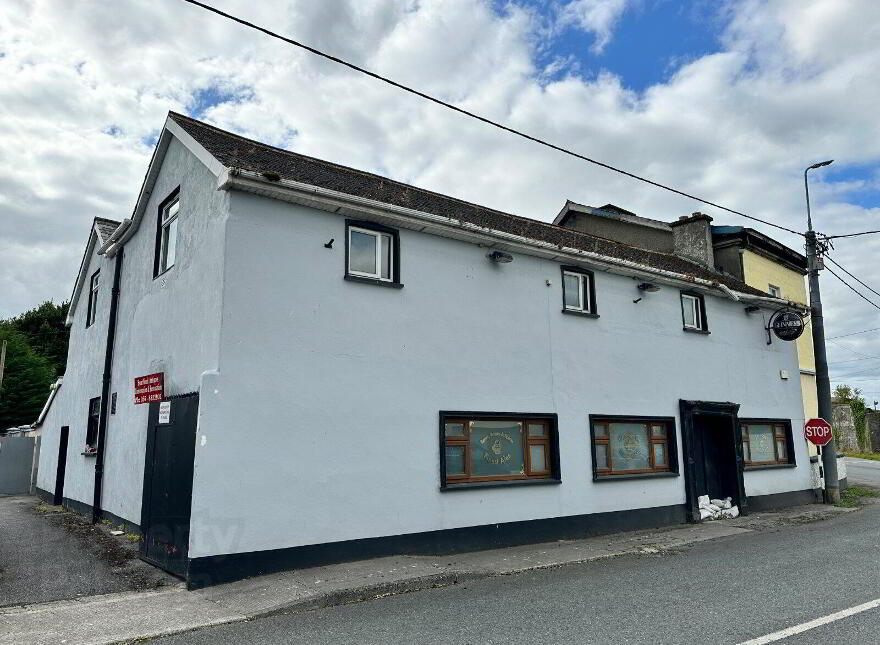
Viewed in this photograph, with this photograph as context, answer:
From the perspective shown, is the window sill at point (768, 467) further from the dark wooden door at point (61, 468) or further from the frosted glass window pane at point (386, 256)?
the dark wooden door at point (61, 468)

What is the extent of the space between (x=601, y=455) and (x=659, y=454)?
1.96 m

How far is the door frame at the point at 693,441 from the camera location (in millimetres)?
13750

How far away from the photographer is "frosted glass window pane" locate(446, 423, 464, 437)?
10477mm

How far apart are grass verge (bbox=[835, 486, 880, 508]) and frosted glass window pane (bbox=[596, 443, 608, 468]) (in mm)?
8495

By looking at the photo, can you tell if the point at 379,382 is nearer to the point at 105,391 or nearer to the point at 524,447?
the point at 524,447

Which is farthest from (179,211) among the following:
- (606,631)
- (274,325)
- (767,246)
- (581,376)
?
(767,246)

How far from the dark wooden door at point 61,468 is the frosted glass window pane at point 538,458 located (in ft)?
42.8

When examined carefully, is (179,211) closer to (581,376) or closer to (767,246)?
(581,376)

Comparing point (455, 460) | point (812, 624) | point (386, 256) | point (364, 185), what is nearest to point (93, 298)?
point (364, 185)

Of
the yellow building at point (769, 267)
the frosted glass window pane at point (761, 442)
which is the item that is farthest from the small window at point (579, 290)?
the yellow building at point (769, 267)

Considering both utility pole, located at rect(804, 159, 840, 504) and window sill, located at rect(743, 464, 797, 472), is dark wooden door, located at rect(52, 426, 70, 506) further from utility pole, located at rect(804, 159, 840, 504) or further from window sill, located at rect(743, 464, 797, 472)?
utility pole, located at rect(804, 159, 840, 504)

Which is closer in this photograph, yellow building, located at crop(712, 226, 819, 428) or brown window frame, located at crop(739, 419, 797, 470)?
brown window frame, located at crop(739, 419, 797, 470)

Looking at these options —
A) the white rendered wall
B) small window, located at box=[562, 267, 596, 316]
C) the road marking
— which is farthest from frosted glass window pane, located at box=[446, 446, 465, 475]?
the road marking

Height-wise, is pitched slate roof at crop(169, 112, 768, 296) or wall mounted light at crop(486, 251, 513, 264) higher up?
pitched slate roof at crop(169, 112, 768, 296)
